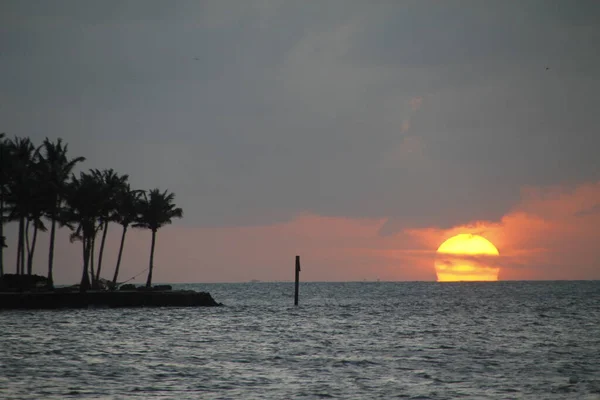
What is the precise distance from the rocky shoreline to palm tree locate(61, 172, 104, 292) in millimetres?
4348

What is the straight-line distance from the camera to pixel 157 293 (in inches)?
3792

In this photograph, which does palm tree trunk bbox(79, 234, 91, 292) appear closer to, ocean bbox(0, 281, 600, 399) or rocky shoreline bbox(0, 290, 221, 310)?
rocky shoreline bbox(0, 290, 221, 310)

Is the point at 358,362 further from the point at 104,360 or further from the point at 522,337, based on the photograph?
the point at 522,337

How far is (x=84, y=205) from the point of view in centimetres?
9731

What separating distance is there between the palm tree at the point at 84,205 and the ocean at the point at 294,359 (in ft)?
79.6

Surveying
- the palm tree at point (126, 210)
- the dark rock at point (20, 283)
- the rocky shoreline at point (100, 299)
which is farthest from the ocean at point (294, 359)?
the palm tree at point (126, 210)

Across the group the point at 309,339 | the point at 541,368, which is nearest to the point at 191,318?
the point at 309,339

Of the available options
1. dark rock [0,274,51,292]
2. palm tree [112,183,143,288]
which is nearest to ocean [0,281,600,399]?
dark rock [0,274,51,292]

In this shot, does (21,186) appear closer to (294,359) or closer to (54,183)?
(54,183)

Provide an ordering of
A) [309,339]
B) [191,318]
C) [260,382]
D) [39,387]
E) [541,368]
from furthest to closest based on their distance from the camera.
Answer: [191,318]
[309,339]
[541,368]
[260,382]
[39,387]

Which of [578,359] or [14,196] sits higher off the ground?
[14,196]

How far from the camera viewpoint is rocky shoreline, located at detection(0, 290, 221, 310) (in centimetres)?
8275

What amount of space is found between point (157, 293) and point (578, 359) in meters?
61.7

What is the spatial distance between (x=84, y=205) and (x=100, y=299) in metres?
12.4
